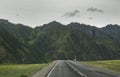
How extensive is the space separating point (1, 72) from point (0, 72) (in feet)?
1.43

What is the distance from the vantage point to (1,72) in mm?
67625

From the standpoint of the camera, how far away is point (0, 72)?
67.9 m
